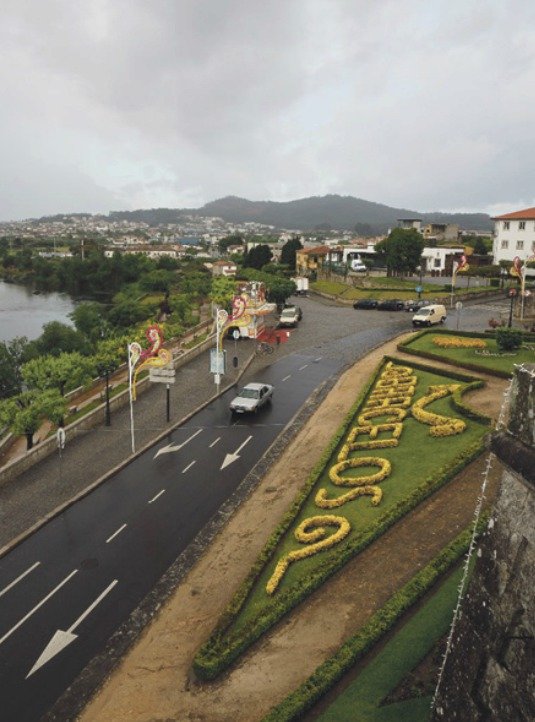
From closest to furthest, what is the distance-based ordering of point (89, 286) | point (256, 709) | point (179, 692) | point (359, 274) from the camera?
point (256, 709), point (179, 692), point (359, 274), point (89, 286)

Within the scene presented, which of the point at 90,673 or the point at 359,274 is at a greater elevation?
the point at 359,274

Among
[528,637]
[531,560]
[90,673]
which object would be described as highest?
[531,560]

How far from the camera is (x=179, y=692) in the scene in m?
13.3

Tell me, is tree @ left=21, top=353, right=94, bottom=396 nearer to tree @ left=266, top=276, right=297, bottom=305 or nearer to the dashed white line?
the dashed white line

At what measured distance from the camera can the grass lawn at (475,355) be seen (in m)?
34.6

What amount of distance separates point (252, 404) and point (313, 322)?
30468 mm

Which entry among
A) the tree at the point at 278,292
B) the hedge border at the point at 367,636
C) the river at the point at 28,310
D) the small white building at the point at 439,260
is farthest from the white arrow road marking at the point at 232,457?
the small white building at the point at 439,260

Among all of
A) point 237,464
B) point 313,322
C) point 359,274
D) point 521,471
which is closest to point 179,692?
point 521,471

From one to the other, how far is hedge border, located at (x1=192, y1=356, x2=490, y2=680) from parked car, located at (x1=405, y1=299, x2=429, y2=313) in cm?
4500

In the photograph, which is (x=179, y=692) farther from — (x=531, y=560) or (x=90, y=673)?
(x=531, y=560)

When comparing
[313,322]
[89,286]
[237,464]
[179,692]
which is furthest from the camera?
[89,286]

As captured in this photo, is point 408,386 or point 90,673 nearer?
point 90,673

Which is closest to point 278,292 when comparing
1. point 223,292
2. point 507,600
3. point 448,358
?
point 223,292

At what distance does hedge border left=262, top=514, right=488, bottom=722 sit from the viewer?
39.3ft
